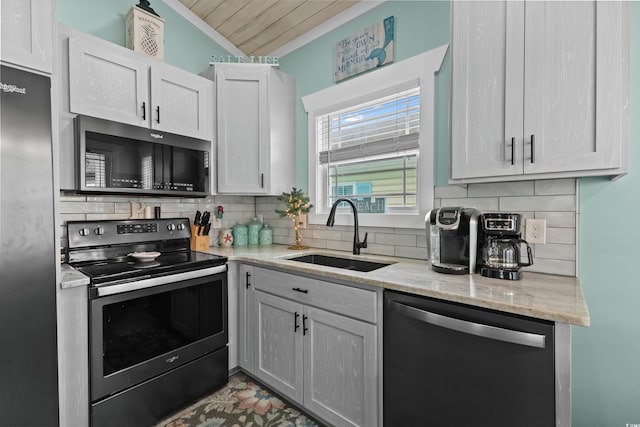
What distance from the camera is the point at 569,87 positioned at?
3.90ft

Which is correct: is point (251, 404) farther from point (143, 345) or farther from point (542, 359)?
point (542, 359)

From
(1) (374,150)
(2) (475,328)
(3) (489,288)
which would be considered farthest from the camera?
A: (1) (374,150)

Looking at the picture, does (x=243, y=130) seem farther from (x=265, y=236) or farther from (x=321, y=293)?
(x=321, y=293)

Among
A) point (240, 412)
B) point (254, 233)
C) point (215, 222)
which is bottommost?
point (240, 412)

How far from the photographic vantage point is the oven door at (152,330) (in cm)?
151

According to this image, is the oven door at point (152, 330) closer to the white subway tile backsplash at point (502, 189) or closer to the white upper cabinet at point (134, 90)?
the white upper cabinet at point (134, 90)

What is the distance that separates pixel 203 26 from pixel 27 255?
7.68 feet

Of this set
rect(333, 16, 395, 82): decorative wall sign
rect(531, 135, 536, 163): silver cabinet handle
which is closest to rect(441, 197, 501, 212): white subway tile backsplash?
rect(531, 135, 536, 163): silver cabinet handle

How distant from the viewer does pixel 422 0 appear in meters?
1.90

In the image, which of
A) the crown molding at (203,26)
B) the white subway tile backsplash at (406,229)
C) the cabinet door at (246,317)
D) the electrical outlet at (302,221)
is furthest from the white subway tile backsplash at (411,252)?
the crown molding at (203,26)

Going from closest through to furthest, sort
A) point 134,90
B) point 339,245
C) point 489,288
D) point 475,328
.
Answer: point 475,328, point 489,288, point 134,90, point 339,245

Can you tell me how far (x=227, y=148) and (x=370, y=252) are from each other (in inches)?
56.5

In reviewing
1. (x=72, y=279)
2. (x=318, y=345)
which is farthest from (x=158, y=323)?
(x=318, y=345)

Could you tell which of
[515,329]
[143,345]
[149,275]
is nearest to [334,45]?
[149,275]
